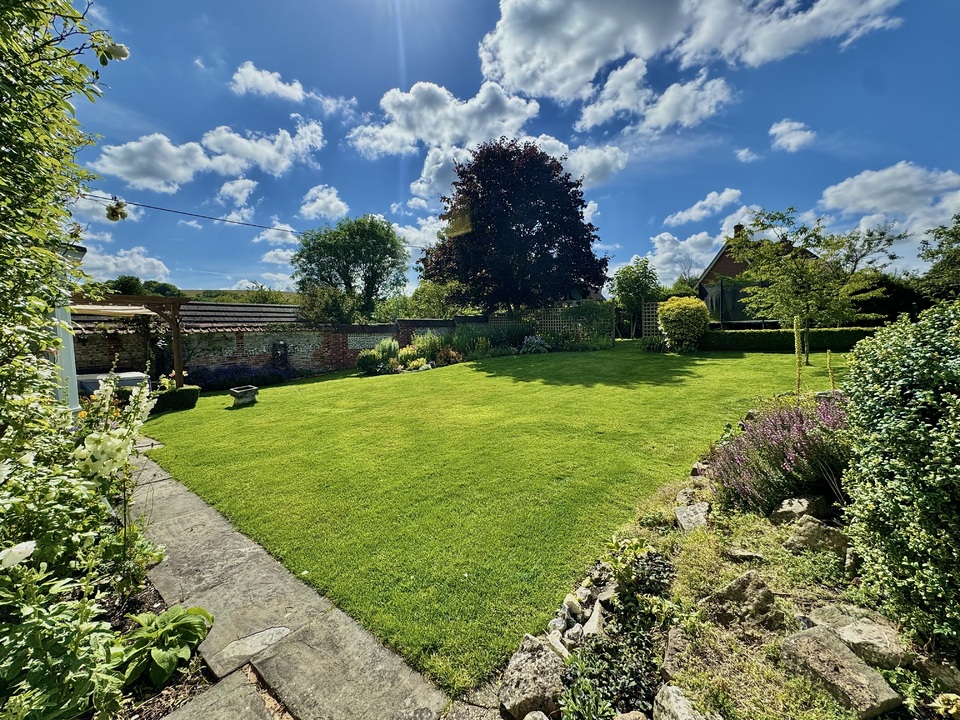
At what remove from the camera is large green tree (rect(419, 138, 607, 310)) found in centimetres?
1625

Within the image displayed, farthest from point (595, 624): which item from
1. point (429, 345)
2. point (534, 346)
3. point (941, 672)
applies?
point (534, 346)

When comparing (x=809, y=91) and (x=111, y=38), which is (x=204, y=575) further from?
(x=809, y=91)

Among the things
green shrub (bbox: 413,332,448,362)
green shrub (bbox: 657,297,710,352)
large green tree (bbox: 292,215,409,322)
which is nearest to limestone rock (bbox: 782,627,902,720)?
green shrub (bbox: 657,297,710,352)

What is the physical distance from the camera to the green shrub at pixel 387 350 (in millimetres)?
13438

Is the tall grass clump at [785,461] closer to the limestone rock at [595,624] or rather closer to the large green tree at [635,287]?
the limestone rock at [595,624]

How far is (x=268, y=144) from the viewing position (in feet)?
43.8

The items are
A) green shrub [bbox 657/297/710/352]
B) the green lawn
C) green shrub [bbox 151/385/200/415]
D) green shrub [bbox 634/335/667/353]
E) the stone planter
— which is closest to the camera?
the green lawn

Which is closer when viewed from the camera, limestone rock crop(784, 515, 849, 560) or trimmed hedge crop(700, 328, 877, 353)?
limestone rock crop(784, 515, 849, 560)

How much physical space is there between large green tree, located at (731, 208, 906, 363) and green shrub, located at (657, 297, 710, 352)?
2.37 meters

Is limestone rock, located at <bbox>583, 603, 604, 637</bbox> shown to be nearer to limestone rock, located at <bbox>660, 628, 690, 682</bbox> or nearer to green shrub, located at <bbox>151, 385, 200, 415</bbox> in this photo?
limestone rock, located at <bbox>660, 628, 690, 682</bbox>

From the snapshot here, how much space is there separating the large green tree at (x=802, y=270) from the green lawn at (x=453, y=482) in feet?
5.22

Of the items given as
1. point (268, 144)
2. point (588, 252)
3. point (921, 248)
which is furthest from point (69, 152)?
point (921, 248)

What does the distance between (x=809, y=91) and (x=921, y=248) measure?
16151mm

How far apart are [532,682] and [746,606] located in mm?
1084
